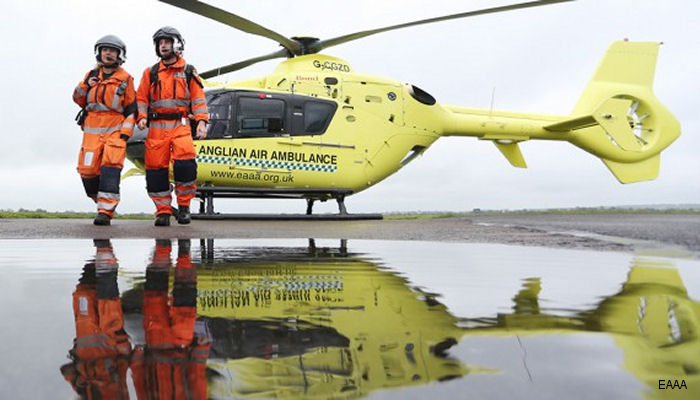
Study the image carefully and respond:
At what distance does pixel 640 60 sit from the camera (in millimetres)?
14438

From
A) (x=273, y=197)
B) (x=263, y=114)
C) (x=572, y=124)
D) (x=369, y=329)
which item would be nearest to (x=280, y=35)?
(x=263, y=114)

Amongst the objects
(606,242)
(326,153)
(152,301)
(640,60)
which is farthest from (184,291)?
(640,60)

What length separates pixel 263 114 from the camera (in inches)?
357

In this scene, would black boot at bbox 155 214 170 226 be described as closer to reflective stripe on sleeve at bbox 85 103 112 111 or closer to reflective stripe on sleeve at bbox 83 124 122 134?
reflective stripe on sleeve at bbox 83 124 122 134

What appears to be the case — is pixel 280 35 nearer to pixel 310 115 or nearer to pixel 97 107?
pixel 310 115

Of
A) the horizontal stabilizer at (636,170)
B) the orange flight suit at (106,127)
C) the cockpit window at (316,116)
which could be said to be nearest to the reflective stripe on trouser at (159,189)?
the orange flight suit at (106,127)

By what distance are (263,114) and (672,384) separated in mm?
8602

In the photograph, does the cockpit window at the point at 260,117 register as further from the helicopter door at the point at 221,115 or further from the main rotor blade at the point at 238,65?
the main rotor blade at the point at 238,65

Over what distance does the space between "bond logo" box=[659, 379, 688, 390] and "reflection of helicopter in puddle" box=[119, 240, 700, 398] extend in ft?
0.05

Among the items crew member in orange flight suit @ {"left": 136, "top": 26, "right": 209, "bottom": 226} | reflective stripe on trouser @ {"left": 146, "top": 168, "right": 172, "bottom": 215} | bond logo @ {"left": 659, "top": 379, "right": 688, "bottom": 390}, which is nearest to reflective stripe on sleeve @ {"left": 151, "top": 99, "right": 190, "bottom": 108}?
crew member in orange flight suit @ {"left": 136, "top": 26, "right": 209, "bottom": 226}

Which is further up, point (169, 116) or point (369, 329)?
point (169, 116)

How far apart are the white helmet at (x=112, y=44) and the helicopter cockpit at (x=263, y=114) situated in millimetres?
2755

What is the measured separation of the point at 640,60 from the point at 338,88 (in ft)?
32.2

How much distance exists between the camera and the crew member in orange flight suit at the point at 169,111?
20.1ft
